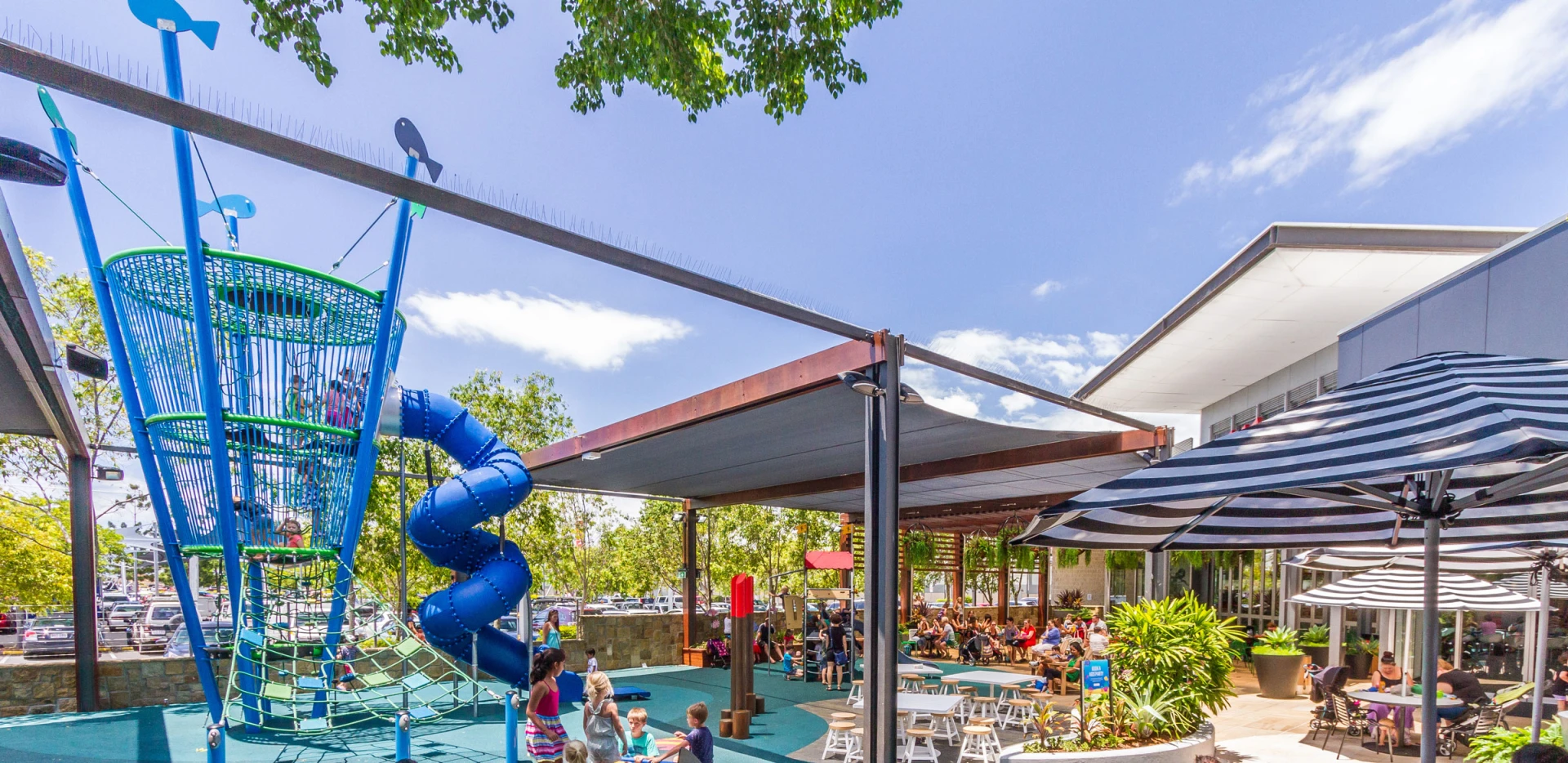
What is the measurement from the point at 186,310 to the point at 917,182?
8774 millimetres

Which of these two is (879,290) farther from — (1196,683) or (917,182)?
(1196,683)

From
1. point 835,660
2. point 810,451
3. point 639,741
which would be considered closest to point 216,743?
point 639,741

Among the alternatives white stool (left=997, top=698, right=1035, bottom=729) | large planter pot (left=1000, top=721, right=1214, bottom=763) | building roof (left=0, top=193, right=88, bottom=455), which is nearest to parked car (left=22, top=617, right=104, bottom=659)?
building roof (left=0, top=193, right=88, bottom=455)

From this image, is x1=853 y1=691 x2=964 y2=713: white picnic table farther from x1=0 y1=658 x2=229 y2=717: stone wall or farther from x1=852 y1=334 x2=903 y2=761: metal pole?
x1=0 y1=658 x2=229 y2=717: stone wall

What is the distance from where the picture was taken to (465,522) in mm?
7496

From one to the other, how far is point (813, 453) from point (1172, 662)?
5218 millimetres

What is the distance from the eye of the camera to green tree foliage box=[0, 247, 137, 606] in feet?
59.8

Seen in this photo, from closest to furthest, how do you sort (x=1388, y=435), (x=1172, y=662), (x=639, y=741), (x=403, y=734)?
(x=1388, y=435) < (x=639, y=741) < (x=1172, y=662) < (x=403, y=734)

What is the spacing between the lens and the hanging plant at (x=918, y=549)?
19.1 m

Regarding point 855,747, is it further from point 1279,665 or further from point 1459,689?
point 1279,665

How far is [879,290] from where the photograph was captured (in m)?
20.0

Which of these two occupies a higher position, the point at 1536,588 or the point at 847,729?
the point at 1536,588

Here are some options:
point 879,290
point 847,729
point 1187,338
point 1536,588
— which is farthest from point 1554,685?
point 879,290

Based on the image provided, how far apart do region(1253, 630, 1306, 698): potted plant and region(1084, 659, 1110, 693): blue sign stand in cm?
675
